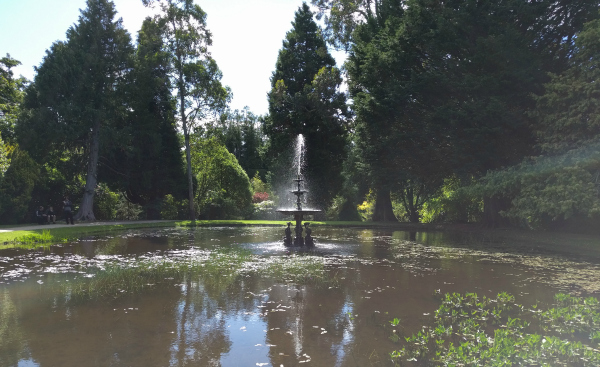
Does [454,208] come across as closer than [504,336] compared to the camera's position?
No

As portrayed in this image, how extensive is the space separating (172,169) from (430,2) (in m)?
22.2

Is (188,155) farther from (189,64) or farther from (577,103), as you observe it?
(577,103)

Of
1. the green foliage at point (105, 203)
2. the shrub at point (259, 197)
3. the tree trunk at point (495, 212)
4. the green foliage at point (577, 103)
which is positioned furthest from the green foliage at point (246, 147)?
the green foliage at point (577, 103)

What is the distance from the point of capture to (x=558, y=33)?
2078 centimetres

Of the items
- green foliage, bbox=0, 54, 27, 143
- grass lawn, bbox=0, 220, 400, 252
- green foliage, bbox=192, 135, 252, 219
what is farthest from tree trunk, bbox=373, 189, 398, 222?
green foliage, bbox=0, 54, 27, 143

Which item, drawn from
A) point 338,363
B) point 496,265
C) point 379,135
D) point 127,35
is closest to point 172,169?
point 127,35

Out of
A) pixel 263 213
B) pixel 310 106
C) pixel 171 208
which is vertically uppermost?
pixel 310 106

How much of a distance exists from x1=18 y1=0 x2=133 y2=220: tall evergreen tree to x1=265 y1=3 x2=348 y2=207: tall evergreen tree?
1264 cm

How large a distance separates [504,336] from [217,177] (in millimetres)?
32433

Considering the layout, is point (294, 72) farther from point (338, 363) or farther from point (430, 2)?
point (338, 363)

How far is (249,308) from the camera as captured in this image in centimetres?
643

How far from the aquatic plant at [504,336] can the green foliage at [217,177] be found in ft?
93.3

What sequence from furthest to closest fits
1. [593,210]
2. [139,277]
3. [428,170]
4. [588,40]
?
[428,170], [588,40], [593,210], [139,277]

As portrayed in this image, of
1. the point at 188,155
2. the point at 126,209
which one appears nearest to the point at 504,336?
the point at 188,155
